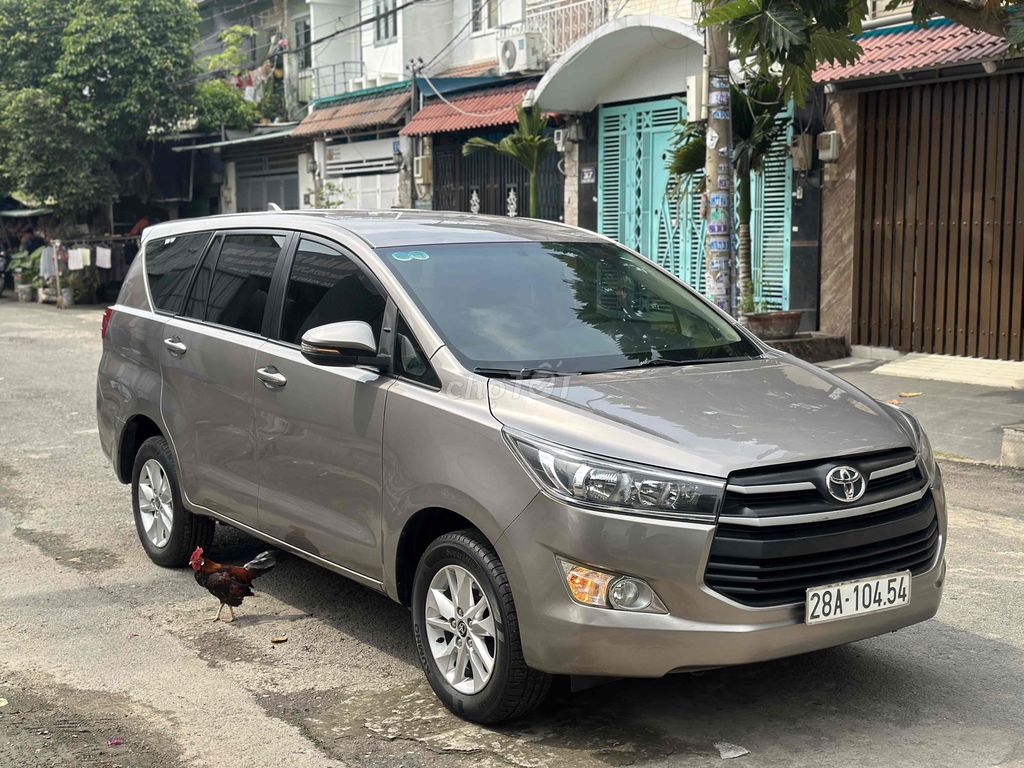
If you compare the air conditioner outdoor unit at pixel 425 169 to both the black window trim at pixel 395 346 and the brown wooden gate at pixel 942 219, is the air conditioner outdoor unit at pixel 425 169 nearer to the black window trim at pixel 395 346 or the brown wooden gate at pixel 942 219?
the brown wooden gate at pixel 942 219

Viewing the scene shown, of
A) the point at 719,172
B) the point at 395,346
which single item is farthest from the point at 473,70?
the point at 395,346

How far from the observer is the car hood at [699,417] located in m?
3.72

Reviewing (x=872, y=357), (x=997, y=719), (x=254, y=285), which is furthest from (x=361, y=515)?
(x=872, y=357)

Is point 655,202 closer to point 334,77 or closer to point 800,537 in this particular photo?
point 334,77

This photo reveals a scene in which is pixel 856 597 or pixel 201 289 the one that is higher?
pixel 201 289

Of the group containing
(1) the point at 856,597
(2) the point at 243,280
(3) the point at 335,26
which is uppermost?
(3) the point at 335,26

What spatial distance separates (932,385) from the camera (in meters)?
12.1

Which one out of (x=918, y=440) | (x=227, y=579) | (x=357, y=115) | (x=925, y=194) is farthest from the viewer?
(x=357, y=115)

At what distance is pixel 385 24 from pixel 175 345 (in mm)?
20618

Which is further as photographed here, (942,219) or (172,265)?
(942,219)

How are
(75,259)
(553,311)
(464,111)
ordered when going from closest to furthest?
(553,311) → (464,111) → (75,259)

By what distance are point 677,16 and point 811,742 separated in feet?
48.6

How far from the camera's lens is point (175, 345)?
19.2 ft

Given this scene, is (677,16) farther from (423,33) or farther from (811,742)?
(811,742)
